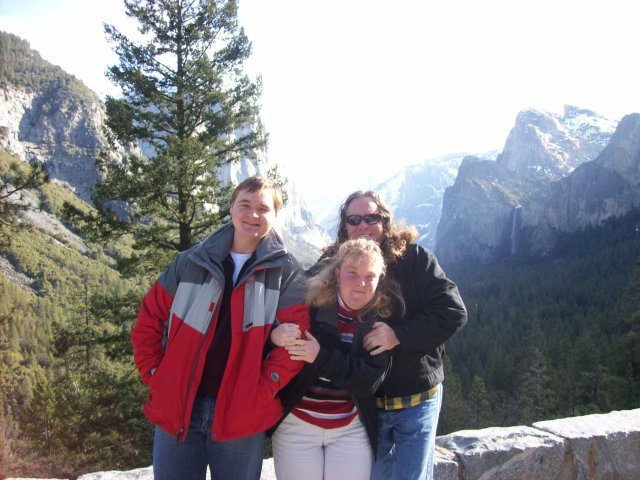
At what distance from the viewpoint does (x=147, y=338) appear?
2.47 m

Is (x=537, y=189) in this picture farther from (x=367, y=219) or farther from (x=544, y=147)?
(x=367, y=219)

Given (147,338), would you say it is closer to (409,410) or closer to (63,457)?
(409,410)

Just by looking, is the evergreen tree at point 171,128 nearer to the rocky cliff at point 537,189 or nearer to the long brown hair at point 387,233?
the long brown hair at point 387,233

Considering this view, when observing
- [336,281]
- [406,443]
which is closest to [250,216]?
[336,281]

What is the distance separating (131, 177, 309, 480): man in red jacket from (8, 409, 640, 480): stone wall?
0.72 m

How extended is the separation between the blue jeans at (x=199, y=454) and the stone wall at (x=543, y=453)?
625mm

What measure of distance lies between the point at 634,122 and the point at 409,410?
12812 centimetres

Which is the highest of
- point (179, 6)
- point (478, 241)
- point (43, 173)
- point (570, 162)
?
point (570, 162)

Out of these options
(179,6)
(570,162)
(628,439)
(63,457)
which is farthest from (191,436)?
(570,162)

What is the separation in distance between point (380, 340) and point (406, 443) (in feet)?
2.03

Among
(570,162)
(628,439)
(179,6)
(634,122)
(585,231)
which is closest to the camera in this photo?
(628,439)

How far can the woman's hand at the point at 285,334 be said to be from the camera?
2369mm

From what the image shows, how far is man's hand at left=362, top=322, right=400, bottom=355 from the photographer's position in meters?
2.46

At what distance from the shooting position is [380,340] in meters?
2.46
